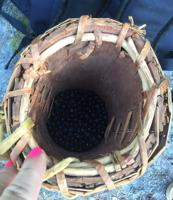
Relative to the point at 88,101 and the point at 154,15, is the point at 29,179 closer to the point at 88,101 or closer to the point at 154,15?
the point at 88,101

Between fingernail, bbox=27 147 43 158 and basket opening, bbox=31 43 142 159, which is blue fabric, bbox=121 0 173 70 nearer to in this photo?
basket opening, bbox=31 43 142 159

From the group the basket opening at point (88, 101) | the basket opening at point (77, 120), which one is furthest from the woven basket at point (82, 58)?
the basket opening at point (77, 120)

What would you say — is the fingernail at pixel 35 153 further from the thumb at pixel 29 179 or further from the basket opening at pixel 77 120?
the basket opening at pixel 77 120

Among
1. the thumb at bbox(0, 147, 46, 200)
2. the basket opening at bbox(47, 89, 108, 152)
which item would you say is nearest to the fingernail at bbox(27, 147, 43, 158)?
the thumb at bbox(0, 147, 46, 200)

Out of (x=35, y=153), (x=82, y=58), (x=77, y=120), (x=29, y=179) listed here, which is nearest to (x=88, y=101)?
(x=77, y=120)

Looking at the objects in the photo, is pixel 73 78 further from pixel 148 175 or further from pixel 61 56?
pixel 148 175

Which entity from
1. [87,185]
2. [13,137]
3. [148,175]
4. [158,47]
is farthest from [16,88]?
[148,175]

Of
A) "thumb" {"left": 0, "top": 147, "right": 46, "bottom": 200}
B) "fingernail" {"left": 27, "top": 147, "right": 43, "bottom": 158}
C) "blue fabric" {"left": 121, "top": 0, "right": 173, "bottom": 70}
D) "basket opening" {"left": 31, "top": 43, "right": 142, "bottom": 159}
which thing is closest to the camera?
"thumb" {"left": 0, "top": 147, "right": 46, "bottom": 200}
